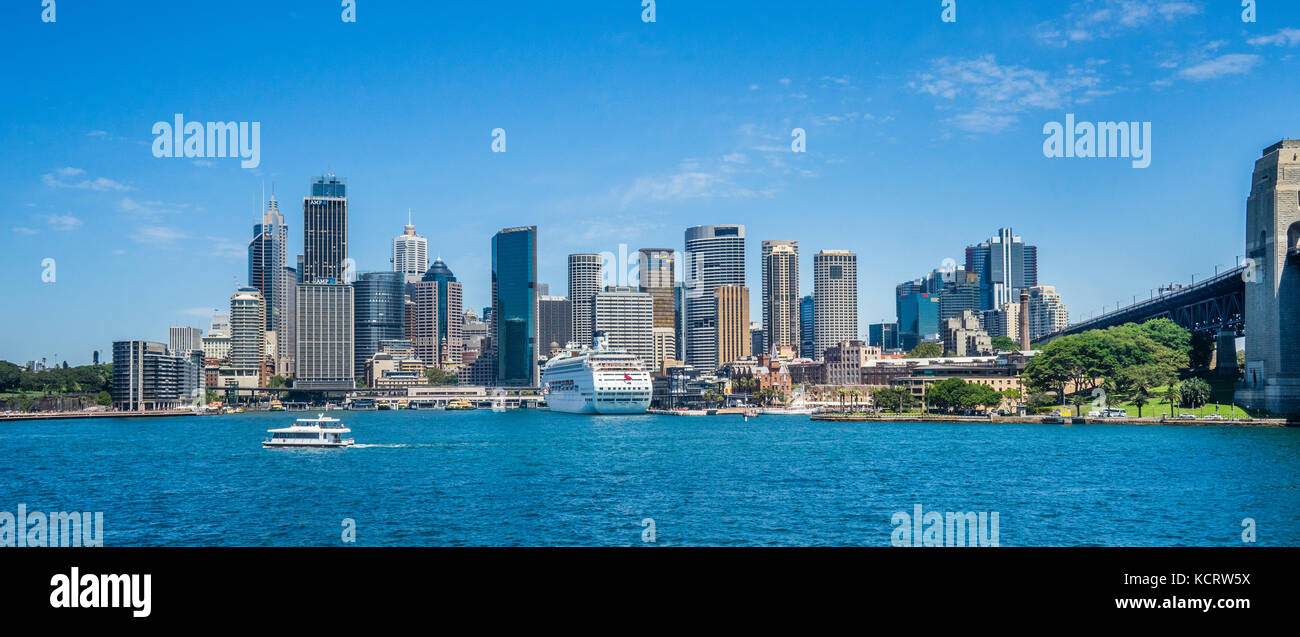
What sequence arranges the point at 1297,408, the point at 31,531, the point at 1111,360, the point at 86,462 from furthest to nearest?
the point at 1111,360
the point at 1297,408
the point at 86,462
the point at 31,531

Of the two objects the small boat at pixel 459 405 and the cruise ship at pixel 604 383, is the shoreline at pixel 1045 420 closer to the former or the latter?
the cruise ship at pixel 604 383

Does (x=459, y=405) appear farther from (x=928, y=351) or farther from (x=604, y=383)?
(x=928, y=351)

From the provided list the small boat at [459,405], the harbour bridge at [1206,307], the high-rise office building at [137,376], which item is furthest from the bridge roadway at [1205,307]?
the high-rise office building at [137,376]

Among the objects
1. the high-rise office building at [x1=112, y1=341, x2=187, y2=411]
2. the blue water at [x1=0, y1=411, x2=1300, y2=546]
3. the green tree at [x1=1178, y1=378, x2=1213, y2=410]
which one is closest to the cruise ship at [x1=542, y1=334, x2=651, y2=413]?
the blue water at [x1=0, y1=411, x2=1300, y2=546]
